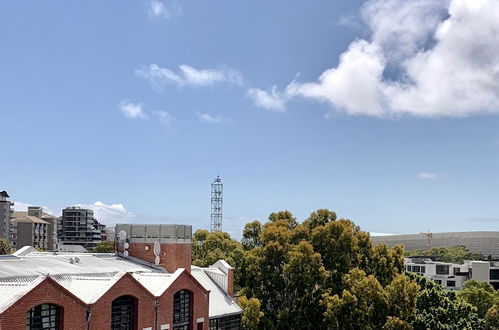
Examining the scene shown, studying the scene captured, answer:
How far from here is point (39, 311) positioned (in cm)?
2836

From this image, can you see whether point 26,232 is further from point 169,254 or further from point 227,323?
point 227,323

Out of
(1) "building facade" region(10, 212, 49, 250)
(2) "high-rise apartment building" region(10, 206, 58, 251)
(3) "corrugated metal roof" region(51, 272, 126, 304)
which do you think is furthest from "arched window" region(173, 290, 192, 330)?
(1) "building facade" region(10, 212, 49, 250)

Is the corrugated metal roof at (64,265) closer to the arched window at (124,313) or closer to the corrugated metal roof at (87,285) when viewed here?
the corrugated metal roof at (87,285)

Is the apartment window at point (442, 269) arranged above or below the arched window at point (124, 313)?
below

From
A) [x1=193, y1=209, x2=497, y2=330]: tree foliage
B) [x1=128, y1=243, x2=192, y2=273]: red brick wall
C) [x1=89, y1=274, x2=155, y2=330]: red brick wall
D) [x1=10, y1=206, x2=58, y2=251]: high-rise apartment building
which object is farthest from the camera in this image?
[x1=10, y1=206, x2=58, y2=251]: high-rise apartment building

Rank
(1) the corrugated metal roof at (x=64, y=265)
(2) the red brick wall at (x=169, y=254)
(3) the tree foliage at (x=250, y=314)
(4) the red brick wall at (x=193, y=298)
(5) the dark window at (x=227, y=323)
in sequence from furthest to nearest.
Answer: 1. (3) the tree foliage at (x=250, y=314)
2. (2) the red brick wall at (x=169, y=254)
3. (5) the dark window at (x=227, y=323)
4. (4) the red brick wall at (x=193, y=298)
5. (1) the corrugated metal roof at (x=64, y=265)

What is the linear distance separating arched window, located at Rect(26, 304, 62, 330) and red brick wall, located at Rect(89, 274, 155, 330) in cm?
213

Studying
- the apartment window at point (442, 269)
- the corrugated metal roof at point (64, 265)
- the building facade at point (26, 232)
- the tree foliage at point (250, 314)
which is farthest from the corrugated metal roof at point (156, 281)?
the building facade at point (26, 232)

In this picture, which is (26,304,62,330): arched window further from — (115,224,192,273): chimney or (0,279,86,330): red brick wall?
(115,224,192,273): chimney

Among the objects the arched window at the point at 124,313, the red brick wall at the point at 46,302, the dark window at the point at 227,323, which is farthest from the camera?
the dark window at the point at 227,323

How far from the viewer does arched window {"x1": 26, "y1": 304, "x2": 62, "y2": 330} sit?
27.8 meters

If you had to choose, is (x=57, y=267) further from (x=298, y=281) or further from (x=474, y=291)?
(x=474, y=291)

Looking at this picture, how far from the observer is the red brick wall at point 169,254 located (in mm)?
46875

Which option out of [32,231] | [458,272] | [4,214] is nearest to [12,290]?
[458,272]
